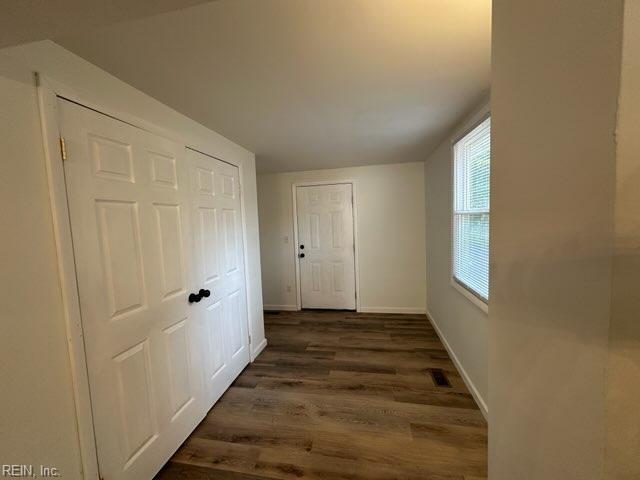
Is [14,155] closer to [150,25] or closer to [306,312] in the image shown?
[150,25]

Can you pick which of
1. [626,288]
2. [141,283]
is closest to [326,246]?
[141,283]

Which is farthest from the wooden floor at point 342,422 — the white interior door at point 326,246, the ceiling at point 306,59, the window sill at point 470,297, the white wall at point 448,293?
the ceiling at point 306,59

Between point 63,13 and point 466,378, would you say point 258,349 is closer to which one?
point 466,378

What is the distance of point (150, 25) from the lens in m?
0.94

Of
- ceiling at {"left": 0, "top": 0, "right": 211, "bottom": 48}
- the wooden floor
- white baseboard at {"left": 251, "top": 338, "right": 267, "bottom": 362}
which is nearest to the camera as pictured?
ceiling at {"left": 0, "top": 0, "right": 211, "bottom": 48}

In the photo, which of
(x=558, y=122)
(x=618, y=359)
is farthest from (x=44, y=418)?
(x=558, y=122)

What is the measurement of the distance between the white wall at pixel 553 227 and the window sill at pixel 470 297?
1106 mm

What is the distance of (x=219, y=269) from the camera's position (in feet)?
6.89

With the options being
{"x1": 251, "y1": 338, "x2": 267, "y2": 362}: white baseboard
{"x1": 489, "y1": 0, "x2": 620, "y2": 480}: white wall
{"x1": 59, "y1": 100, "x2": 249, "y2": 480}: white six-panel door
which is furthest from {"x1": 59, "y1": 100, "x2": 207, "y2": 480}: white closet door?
{"x1": 489, "y1": 0, "x2": 620, "y2": 480}: white wall

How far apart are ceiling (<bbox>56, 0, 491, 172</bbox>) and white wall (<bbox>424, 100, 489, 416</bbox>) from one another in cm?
55

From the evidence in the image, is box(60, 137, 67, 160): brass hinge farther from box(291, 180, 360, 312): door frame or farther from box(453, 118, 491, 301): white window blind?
box(291, 180, 360, 312): door frame

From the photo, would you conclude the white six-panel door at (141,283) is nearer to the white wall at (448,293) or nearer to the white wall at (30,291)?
the white wall at (30,291)

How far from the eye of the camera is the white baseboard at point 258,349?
2604 millimetres

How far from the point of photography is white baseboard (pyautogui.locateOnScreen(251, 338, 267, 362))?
260 cm
